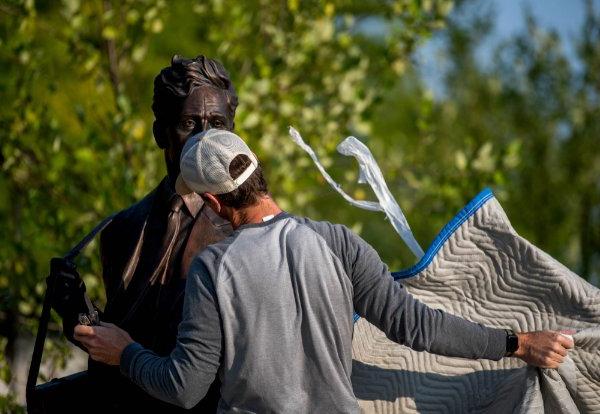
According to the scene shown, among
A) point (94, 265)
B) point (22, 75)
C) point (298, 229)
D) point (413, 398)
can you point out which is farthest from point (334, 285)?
point (22, 75)

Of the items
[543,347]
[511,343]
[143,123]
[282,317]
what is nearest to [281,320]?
[282,317]

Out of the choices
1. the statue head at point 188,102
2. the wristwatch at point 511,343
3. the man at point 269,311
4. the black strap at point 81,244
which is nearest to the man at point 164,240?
the statue head at point 188,102

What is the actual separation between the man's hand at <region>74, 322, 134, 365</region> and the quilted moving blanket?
31.2 inches

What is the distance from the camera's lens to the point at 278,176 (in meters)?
6.98

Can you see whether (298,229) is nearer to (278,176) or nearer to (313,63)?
(278,176)

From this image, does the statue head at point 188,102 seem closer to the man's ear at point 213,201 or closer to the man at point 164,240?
the man at point 164,240

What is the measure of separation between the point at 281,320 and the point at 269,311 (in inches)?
1.4

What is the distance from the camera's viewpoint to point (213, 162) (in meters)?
2.79

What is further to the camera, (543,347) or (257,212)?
(543,347)

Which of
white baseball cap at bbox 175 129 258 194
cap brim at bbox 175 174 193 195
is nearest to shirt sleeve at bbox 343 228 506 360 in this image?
white baseball cap at bbox 175 129 258 194

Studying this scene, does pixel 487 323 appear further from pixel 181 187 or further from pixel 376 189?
pixel 181 187

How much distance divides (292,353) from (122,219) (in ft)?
2.95

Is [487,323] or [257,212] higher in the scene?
[257,212]

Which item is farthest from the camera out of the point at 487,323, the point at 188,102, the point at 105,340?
the point at 487,323
